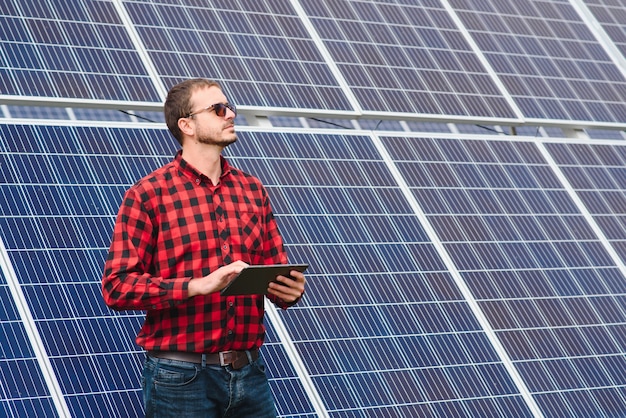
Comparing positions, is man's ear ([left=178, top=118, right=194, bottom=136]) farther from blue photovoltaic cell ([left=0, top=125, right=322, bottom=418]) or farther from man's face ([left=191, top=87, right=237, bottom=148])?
blue photovoltaic cell ([left=0, top=125, right=322, bottom=418])

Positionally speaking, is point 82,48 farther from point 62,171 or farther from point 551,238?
point 551,238

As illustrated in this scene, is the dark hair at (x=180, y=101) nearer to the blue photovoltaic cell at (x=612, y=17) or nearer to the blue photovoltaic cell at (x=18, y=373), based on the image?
the blue photovoltaic cell at (x=18, y=373)

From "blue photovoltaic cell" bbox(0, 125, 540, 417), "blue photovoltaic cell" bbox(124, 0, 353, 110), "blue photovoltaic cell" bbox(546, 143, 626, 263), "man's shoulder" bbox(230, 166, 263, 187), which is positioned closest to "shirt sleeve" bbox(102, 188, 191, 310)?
"man's shoulder" bbox(230, 166, 263, 187)

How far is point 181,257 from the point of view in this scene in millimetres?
6801

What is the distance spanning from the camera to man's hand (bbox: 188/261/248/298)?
6.35 m

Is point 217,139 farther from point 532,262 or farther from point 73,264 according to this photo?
point 532,262

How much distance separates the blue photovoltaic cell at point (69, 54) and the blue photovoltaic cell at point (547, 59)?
4.14 meters

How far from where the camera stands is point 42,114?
33.3 ft

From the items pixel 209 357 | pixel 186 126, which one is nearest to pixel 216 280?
pixel 209 357

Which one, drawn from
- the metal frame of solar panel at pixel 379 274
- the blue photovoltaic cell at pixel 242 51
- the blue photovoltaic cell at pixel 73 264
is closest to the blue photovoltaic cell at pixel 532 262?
the metal frame of solar panel at pixel 379 274

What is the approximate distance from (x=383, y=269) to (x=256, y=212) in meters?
3.06

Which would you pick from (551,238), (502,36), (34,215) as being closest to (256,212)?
(34,215)

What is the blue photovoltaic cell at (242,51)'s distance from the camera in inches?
431

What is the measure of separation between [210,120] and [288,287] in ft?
3.27
